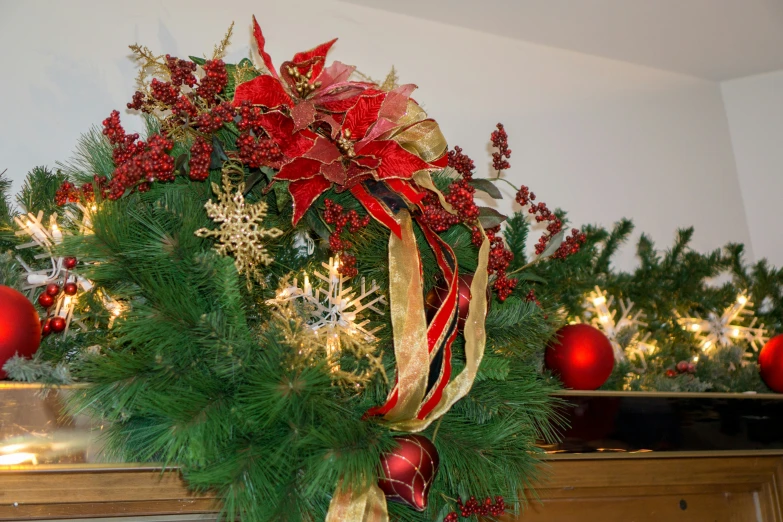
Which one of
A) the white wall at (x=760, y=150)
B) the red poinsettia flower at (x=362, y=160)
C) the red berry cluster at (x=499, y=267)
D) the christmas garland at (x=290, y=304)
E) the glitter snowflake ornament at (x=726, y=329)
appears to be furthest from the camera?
the white wall at (x=760, y=150)

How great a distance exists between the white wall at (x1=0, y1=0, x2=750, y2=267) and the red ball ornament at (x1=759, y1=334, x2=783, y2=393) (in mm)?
307

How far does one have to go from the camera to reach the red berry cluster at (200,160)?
73 centimetres

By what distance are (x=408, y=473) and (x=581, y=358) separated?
43 cm

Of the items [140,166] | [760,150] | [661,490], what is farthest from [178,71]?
[760,150]

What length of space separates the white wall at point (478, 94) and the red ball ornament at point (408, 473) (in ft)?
2.28

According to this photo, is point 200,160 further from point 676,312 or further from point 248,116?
point 676,312

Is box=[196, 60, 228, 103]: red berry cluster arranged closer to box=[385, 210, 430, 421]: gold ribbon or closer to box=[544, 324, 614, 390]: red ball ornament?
box=[385, 210, 430, 421]: gold ribbon

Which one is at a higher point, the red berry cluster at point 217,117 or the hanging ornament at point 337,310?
the red berry cluster at point 217,117

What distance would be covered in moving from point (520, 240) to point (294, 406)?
606 millimetres

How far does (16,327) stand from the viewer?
70 cm

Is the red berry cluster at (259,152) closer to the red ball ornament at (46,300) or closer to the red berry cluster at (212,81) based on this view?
the red berry cluster at (212,81)

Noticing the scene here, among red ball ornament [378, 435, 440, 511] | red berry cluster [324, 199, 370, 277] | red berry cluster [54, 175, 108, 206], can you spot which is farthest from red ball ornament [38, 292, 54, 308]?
red ball ornament [378, 435, 440, 511]

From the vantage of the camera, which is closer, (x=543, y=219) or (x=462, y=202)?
(x=462, y=202)

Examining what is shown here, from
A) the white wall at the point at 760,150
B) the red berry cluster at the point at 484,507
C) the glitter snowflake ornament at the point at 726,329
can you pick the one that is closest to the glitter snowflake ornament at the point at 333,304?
the red berry cluster at the point at 484,507
